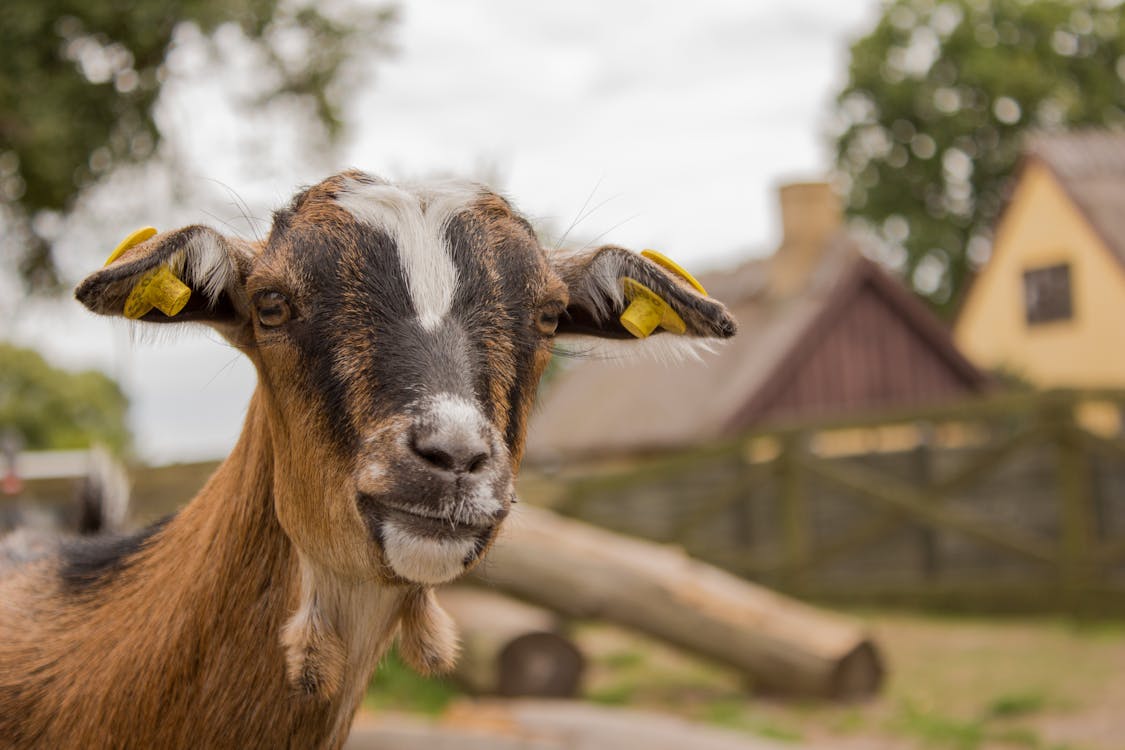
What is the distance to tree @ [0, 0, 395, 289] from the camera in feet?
47.1

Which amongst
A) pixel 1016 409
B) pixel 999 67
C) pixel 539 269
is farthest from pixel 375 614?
pixel 999 67

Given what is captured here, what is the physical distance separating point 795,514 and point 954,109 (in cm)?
2892

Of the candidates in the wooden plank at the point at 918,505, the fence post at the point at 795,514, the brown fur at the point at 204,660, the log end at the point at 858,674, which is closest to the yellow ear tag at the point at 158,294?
the brown fur at the point at 204,660

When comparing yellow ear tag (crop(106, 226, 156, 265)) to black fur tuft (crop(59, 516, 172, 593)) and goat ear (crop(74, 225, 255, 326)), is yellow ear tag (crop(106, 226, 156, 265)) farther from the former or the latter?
black fur tuft (crop(59, 516, 172, 593))

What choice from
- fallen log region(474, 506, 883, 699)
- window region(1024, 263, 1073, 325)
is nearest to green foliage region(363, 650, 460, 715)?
fallen log region(474, 506, 883, 699)

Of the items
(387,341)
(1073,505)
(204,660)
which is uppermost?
(1073,505)

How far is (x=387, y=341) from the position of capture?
8.77 ft

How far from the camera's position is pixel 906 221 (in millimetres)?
38656

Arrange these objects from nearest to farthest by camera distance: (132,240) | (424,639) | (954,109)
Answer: (132,240)
(424,639)
(954,109)

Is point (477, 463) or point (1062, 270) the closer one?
point (477, 463)

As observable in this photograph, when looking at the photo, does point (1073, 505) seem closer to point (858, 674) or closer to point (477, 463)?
point (858, 674)

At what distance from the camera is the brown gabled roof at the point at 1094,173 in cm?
2547

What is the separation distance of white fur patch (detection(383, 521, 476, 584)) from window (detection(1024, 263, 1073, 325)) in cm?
2747

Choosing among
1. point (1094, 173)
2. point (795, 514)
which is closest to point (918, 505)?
point (795, 514)
